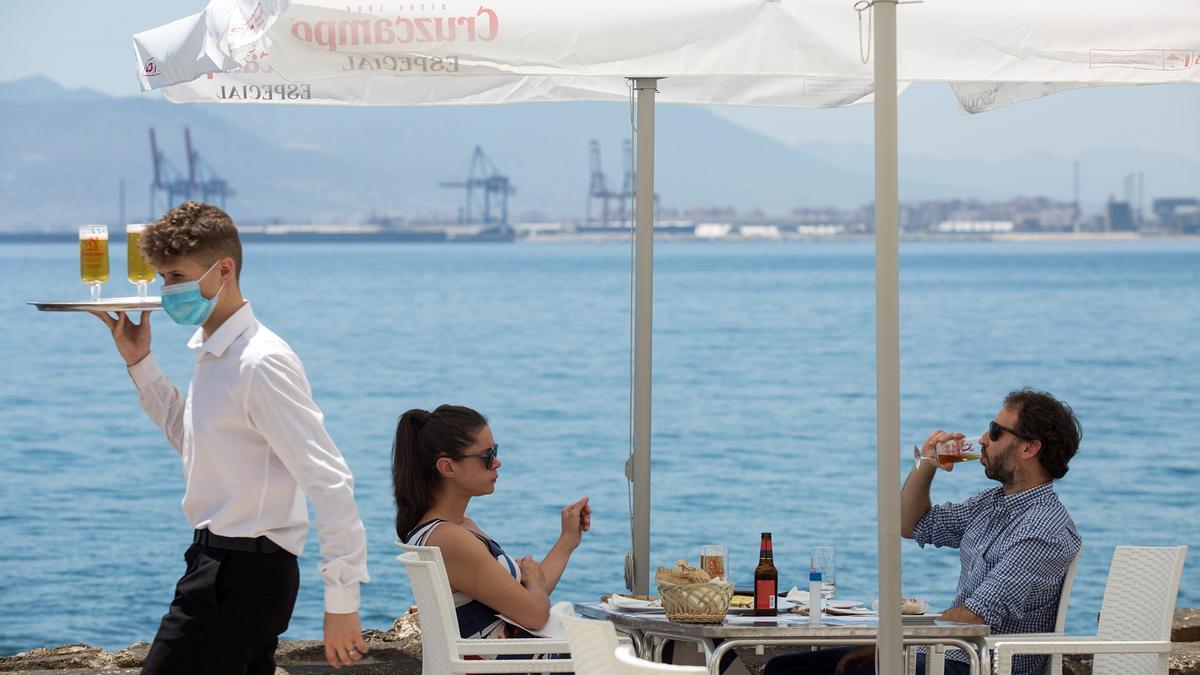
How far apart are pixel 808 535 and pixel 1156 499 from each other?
19.2 ft

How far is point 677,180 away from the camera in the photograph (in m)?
141

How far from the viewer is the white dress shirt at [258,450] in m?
2.85

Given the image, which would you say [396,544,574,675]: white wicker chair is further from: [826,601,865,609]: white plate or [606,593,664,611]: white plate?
[826,601,865,609]: white plate

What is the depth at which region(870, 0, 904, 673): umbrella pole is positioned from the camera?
3.07m

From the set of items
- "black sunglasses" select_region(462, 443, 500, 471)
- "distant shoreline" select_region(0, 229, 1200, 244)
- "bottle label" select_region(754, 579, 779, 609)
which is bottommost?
"bottle label" select_region(754, 579, 779, 609)

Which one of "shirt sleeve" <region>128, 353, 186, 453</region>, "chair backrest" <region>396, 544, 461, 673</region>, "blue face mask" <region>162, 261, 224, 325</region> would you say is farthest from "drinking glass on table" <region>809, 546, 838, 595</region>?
"blue face mask" <region>162, 261, 224, 325</region>

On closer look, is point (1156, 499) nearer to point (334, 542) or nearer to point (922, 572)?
point (922, 572)

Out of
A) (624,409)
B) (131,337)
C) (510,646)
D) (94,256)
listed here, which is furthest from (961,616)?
(624,409)

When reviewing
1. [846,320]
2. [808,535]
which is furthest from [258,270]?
[808,535]

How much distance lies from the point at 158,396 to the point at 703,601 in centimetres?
126

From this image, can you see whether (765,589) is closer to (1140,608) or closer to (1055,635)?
(1055,635)

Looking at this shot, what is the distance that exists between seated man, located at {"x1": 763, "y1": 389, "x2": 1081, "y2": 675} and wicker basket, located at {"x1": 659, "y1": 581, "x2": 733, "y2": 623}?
1.61 feet

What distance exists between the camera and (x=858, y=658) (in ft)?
13.6

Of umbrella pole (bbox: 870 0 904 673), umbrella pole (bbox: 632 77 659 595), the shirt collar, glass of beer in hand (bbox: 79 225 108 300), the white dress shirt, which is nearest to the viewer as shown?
the white dress shirt
